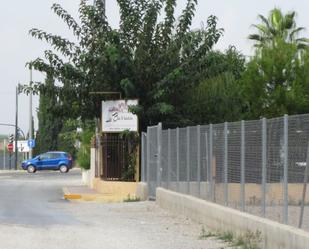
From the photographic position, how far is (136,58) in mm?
27516

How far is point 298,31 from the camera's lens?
151 feet

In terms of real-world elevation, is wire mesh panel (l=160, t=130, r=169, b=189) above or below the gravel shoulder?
above

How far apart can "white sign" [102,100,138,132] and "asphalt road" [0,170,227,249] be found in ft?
15.4

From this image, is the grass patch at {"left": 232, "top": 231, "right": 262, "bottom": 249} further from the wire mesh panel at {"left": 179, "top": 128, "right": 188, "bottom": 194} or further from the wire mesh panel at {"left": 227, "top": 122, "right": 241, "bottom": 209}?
the wire mesh panel at {"left": 179, "top": 128, "right": 188, "bottom": 194}

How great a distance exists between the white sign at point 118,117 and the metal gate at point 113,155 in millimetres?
477

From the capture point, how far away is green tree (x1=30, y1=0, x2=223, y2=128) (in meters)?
27.2

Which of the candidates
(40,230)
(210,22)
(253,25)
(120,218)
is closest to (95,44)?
(210,22)

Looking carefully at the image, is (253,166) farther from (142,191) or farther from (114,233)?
(142,191)

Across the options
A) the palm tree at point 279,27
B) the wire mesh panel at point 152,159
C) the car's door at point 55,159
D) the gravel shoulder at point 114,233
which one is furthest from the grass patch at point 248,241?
the car's door at point 55,159

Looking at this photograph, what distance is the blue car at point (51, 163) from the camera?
202 ft

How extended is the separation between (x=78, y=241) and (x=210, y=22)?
16154 millimetres

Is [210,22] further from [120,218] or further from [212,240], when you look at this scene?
[212,240]

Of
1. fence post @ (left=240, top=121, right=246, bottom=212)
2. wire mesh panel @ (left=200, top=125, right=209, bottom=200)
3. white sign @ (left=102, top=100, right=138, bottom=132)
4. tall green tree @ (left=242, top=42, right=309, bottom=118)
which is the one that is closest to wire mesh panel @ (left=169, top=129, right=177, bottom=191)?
wire mesh panel @ (left=200, top=125, right=209, bottom=200)

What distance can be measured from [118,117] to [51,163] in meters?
35.4
